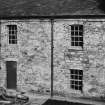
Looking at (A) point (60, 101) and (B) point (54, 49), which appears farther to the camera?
(B) point (54, 49)

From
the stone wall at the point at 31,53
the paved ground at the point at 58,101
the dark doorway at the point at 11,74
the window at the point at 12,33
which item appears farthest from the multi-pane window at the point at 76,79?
the window at the point at 12,33

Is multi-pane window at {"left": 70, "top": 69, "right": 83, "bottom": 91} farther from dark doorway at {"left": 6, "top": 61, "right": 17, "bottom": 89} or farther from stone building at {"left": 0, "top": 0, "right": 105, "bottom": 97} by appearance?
dark doorway at {"left": 6, "top": 61, "right": 17, "bottom": 89}

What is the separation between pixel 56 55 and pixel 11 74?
177 inches

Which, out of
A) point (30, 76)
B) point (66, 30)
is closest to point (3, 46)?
point (30, 76)

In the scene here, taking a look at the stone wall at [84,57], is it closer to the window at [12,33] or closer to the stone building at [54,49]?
the stone building at [54,49]

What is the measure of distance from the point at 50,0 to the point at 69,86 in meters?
7.67

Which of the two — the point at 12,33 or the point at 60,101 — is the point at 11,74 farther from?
the point at 60,101

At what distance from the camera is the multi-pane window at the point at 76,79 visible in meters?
20.1

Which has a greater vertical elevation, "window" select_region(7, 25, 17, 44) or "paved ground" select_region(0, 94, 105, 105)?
"window" select_region(7, 25, 17, 44)

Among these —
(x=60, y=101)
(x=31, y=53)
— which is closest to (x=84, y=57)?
(x=60, y=101)

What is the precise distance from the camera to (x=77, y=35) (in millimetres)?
20156

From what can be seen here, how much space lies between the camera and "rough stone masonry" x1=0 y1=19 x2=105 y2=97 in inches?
762

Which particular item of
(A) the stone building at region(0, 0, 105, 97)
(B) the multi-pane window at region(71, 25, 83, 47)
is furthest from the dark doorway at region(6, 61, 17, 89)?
(B) the multi-pane window at region(71, 25, 83, 47)

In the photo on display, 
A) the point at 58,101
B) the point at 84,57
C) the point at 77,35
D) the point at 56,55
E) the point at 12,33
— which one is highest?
the point at 12,33
